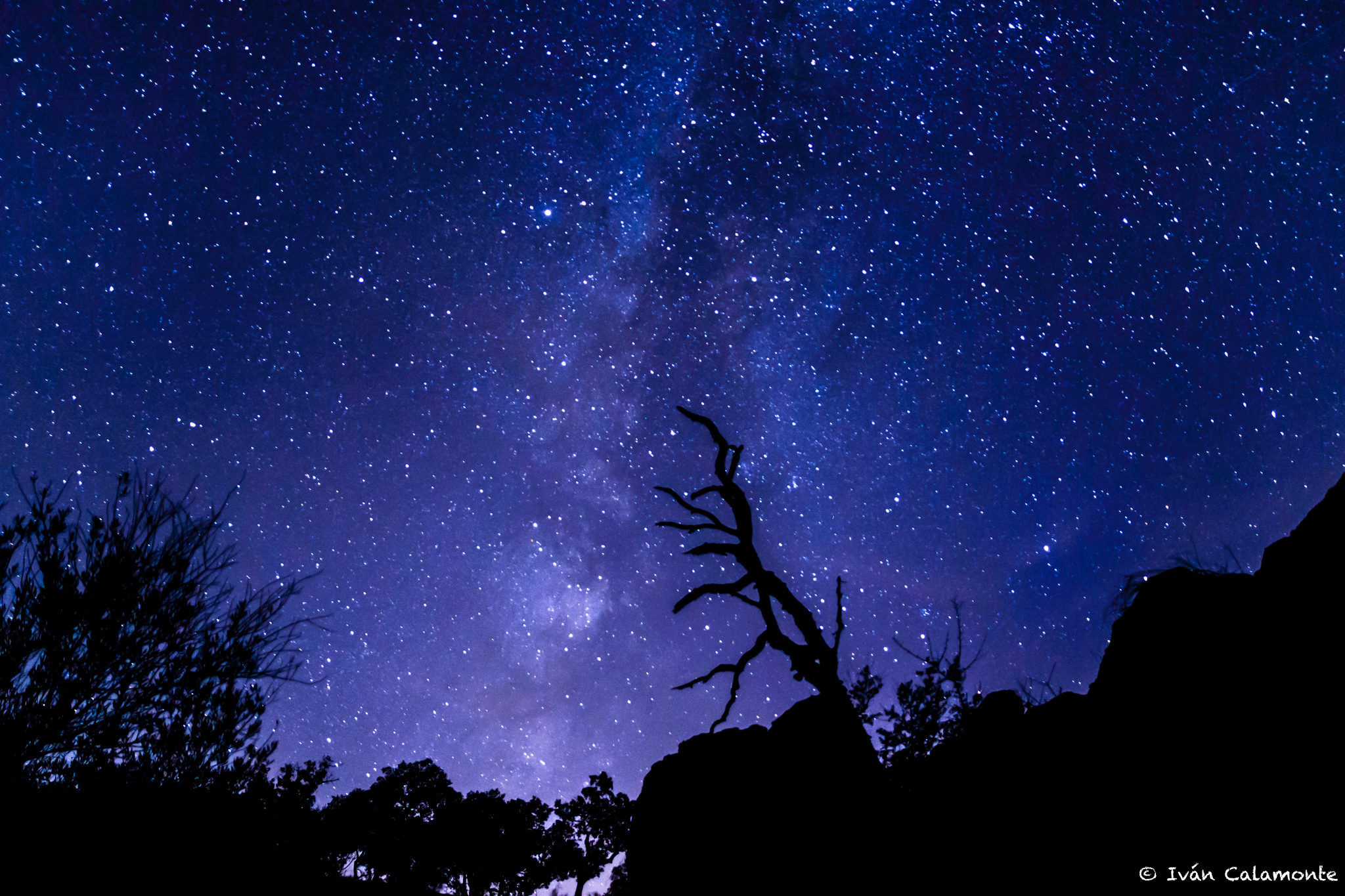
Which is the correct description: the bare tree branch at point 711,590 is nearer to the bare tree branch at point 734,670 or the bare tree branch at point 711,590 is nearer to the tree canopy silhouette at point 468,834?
the bare tree branch at point 734,670

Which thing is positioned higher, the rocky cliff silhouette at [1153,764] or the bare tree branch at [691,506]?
the bare tree branch at [691,506]

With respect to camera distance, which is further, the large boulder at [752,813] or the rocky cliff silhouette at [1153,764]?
the large boulder at [752,813]

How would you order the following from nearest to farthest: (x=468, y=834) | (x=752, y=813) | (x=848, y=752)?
1. (x=848, y=752)
2. (x=752, y=813)
3. (x=468, y=834)

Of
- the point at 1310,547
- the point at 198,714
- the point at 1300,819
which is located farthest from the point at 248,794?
the point at 1310,547

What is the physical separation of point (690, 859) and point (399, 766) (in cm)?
2861

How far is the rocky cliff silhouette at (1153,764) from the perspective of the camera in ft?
16.1

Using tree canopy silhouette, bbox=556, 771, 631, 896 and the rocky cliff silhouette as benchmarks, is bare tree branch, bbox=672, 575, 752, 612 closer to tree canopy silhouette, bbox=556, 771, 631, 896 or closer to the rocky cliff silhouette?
the rocky cliff silhouette

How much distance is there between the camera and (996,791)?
7461mm

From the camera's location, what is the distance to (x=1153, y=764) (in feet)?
19.8

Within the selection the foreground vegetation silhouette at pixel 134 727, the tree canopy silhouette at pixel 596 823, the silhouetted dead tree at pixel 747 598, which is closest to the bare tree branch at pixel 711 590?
the silhouetted dead tree at pixel 747 598

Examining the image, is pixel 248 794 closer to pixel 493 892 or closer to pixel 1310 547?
pixel 1310 547

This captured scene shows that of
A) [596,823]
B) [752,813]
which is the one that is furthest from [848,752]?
[596,823]

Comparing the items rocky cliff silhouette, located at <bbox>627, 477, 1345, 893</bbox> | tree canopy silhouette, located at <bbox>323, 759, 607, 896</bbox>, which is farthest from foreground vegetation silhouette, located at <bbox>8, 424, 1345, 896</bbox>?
tree canopy silhouette, located at <bbox>323, 759, 607, 896</bbox>

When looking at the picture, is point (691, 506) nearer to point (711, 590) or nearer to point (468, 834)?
point (711, 590)
